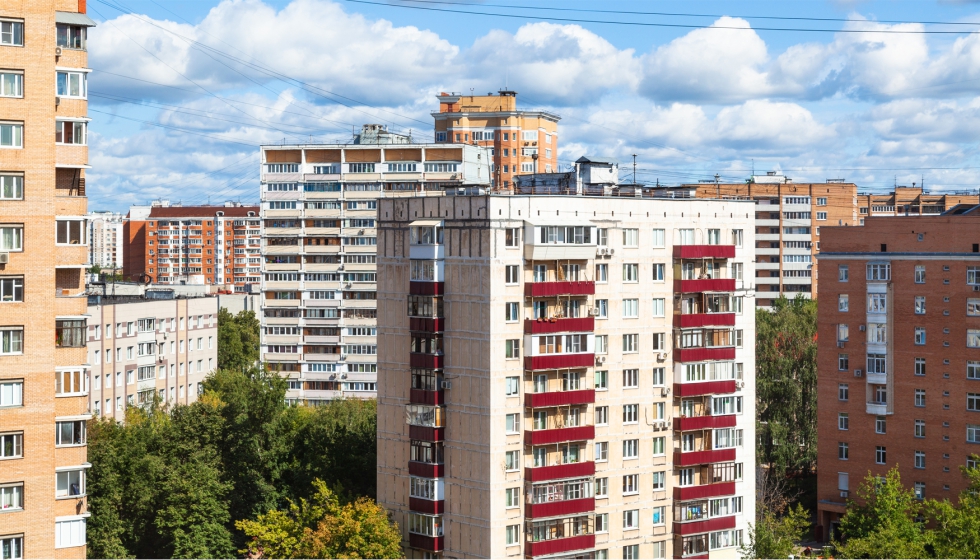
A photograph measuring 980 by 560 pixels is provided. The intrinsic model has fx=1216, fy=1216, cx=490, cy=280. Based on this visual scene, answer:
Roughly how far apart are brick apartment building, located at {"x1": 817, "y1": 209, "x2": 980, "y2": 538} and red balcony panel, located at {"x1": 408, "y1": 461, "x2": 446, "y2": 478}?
38376mm

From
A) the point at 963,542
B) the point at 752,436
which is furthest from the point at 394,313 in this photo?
the point at 963,542

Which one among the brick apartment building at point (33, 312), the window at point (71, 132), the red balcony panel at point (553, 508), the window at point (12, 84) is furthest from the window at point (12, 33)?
the red balcony panel at point (553, 508)

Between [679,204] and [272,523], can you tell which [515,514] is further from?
[679,204]

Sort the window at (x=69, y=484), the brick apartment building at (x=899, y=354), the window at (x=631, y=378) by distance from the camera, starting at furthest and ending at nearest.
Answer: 1. the brick apartment building at (x=899, y=354)
2. the window at (x=631, y=378)
3. the window at (x=69, y=484)

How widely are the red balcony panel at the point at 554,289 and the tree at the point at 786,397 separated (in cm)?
4505

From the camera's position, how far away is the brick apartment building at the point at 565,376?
54500 millimetres

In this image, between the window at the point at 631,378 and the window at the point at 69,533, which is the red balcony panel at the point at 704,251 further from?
the window at the point at 69,533

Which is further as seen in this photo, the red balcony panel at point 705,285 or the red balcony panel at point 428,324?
the red balcony panel at point 705,285

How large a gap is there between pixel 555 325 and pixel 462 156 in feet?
186

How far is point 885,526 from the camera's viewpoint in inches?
2618

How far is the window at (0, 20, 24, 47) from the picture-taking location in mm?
39375

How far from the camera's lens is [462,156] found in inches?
4341

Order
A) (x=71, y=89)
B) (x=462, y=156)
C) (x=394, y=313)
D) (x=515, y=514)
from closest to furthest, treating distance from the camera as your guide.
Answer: (x=71, y=89), (x=515, y=514), (x=394, y=313), (x=462, y=156)

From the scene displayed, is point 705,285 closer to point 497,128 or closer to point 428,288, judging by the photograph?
point 428,288
